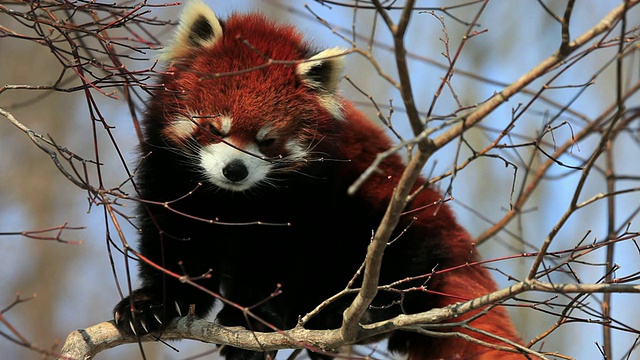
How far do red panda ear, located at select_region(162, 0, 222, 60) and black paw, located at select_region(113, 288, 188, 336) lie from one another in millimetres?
1288

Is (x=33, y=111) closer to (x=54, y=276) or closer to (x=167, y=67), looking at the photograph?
(x=54, y=276)

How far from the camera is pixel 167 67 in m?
3.51

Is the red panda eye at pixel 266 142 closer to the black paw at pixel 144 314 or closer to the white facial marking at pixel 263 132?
the white facial marking at pixel 263 132

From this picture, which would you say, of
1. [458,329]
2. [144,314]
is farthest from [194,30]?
[458,329]

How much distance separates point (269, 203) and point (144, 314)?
2.92ft

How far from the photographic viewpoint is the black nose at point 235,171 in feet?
10.6

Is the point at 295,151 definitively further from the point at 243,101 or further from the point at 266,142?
the point at 243,101

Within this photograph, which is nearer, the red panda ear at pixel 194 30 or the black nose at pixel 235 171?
the black nose at pixel 235 171

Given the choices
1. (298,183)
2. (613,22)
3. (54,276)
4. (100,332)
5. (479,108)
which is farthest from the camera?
(54,276)

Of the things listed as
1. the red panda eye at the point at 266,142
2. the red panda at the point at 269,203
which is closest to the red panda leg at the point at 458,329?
the red panda at the point at 269,203

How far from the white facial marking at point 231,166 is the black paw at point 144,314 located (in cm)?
66

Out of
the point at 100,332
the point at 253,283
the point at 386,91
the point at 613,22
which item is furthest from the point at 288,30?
the point at 386,91

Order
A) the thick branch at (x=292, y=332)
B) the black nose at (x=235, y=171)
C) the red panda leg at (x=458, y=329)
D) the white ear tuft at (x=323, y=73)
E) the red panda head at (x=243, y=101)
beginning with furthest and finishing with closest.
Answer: the white ear tuft at (x=323, y=73) → the red panda leg at (x=458, y=329) → the red panda head at (x=243, y=101) → the black nose at (x=235, y=171) → the thick branch at (x=292, y=332)

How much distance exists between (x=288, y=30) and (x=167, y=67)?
0.81 m
